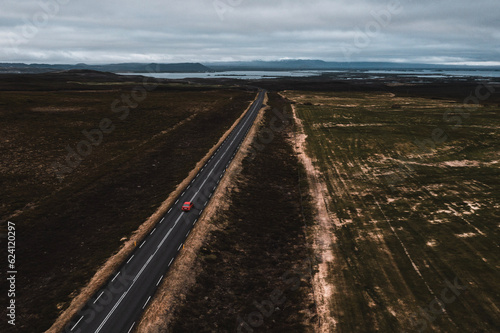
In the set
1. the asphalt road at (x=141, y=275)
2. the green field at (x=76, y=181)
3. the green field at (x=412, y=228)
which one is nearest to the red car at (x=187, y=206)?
the asphalt road at (x=141, y=275)

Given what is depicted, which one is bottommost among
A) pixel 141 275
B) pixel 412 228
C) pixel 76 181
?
pixel 141 275

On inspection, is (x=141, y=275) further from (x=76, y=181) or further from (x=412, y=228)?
(x=412, y=228)

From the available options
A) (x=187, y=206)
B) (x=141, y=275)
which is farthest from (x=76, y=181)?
(x=141, y=275)

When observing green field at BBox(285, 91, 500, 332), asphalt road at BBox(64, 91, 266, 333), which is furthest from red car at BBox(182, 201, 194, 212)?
green field at BBox(285, 91, 500, 332)

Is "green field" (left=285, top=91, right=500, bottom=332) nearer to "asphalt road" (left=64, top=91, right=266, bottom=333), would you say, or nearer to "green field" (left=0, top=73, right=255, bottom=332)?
"asphalt road" (left=64, top=91, right=266, bottom=333)

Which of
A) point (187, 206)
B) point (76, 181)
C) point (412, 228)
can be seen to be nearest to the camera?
point (412, 228)

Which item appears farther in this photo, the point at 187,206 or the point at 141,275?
the point at 187,206

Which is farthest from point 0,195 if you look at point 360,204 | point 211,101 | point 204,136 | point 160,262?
point 211,101
